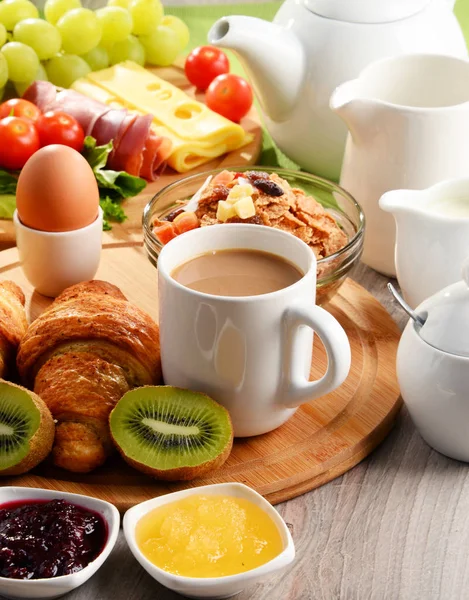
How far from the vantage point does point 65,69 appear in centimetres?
289

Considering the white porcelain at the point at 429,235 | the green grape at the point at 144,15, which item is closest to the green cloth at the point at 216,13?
the green grape at the point at 144,15

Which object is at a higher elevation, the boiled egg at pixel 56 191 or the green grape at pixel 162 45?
the boiled egg at pixel 56 191

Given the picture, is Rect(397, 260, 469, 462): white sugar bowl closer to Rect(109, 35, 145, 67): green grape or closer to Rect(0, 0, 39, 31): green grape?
Rect(109, 35, 145, 67): green grape

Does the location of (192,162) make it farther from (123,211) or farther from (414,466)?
(414,466)

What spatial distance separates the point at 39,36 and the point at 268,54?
0.89 meters

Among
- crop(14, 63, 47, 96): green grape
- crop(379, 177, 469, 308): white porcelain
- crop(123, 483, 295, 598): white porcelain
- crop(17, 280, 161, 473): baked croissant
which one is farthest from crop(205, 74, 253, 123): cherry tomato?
crop(123, 483, 295, 598): white porcelain

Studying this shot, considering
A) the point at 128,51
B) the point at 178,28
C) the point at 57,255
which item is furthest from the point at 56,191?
the point at 178,28

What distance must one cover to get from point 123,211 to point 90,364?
87 centimetres

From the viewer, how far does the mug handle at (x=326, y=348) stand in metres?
1.40

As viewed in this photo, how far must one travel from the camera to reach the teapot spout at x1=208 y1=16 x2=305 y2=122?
7.14ft

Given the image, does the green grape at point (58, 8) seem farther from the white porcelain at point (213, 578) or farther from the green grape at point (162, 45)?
the white porcelain at point (213, 578)

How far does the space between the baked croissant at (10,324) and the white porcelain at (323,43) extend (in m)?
0.81

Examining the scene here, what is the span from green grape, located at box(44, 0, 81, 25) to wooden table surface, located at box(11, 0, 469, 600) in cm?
202

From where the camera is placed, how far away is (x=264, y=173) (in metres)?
1.90
